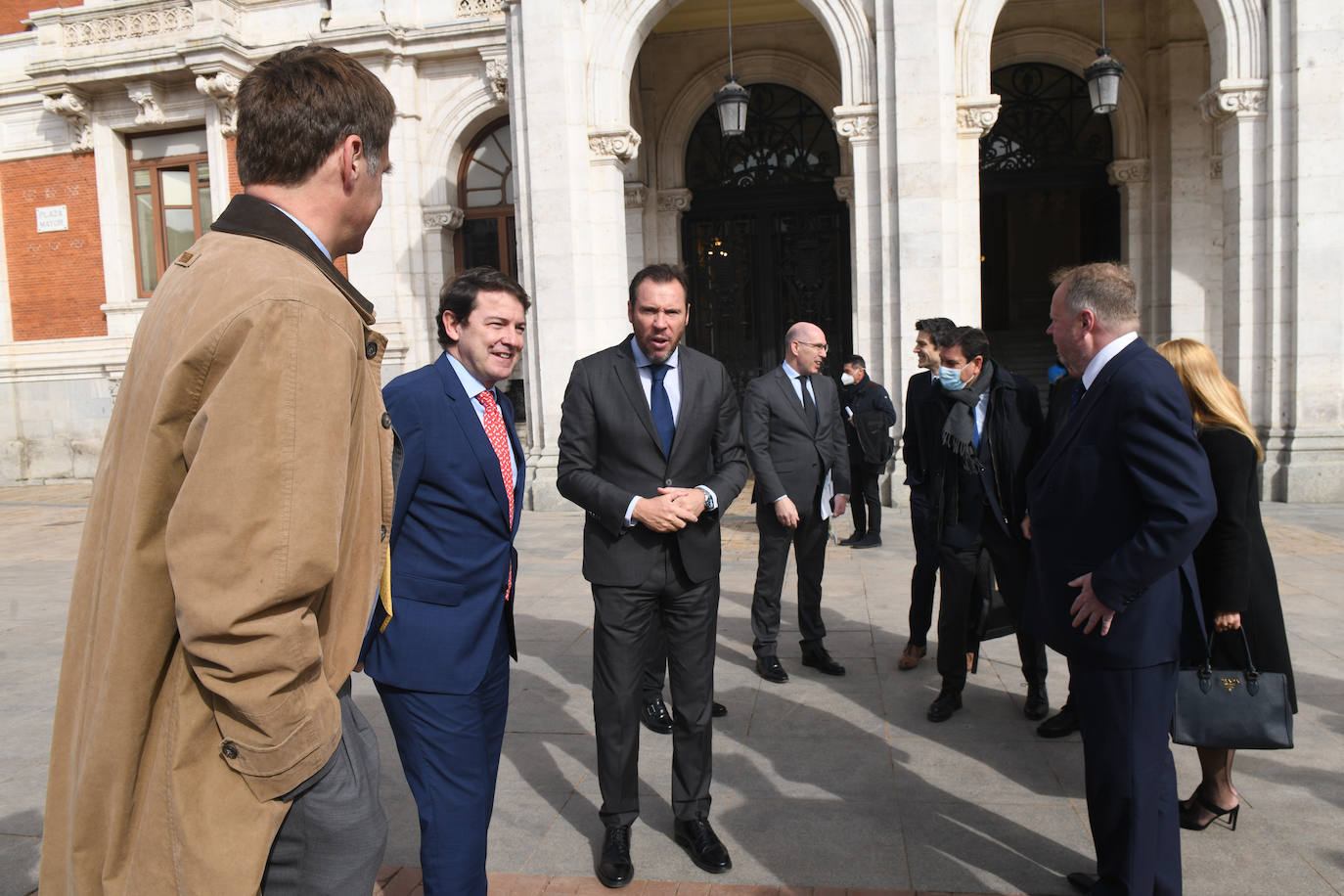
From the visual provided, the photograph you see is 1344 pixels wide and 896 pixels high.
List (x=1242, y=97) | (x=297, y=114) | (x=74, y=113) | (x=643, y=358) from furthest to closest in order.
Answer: (x=74, y=113), (x=1242, y=97), (x=643, y=358), (x=297, y=114)

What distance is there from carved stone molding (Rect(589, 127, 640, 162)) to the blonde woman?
30.3 ft

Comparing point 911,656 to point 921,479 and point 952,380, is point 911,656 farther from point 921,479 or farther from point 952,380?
point 952,380

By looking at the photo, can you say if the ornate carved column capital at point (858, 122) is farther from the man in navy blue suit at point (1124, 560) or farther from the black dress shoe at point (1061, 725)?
the man in navy blue suit at point (1124, 560)

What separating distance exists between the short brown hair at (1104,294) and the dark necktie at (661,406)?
1.44 m

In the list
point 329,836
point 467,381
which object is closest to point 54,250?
point 467,381

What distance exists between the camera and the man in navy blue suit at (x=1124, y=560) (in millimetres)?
2586

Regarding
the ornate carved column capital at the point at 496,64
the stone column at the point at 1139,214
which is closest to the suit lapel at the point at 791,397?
the stone column at the point at 1139,214

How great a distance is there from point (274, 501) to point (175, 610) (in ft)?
0.83

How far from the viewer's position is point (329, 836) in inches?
64.7

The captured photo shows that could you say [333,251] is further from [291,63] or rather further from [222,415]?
[222,415]

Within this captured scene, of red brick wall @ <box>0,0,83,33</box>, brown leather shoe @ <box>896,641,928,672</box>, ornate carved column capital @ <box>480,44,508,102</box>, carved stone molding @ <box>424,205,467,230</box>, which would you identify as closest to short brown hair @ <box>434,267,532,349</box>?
brown leather shoe @ <box>896,641,928,672</box>

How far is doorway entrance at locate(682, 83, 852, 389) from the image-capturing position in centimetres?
1534

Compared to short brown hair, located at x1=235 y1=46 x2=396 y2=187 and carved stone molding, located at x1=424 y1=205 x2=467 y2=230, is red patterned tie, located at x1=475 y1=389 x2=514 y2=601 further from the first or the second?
carved stone molding, located at x1=424 y1=205 x2=467 y2=230

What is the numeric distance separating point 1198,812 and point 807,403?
3.11 meters
